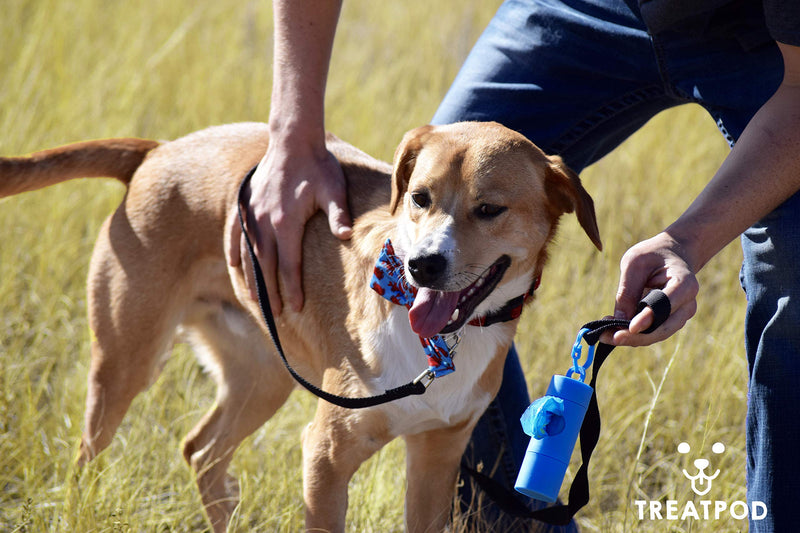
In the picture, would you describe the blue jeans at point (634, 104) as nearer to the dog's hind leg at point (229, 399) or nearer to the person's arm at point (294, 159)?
the person's arm at point (294, 159)

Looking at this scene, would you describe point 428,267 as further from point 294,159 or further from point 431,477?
point 431,477

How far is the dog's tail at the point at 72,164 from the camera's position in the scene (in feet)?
9.66

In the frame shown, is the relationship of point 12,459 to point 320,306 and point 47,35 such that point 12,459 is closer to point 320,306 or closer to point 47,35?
point 320,306

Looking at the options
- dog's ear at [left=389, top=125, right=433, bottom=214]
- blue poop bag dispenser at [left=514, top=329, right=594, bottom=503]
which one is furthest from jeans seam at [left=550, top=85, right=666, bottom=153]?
blue poop bag dispenser at [left=514, top=329, right=594, bottom=503]

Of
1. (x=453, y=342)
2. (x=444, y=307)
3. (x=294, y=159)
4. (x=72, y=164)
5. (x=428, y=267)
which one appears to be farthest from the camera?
(x=72, y=164)

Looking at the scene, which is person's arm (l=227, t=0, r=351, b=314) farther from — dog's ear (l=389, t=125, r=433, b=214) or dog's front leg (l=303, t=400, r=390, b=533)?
dog's front leg (l=303, t=400, r=390, b=533)

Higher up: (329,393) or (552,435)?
(552,435)

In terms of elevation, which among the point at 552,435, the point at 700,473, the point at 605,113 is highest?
the point at 605,113

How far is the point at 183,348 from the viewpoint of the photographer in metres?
3.96

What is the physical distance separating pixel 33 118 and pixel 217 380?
268 cm

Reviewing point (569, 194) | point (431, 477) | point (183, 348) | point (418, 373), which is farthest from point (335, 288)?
point (183, 348)

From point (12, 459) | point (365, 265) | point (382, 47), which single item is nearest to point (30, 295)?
point (12, 459)

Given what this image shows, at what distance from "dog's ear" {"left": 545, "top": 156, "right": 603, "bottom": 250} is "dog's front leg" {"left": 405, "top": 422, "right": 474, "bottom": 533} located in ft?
2.57

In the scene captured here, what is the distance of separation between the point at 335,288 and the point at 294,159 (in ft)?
1.45
